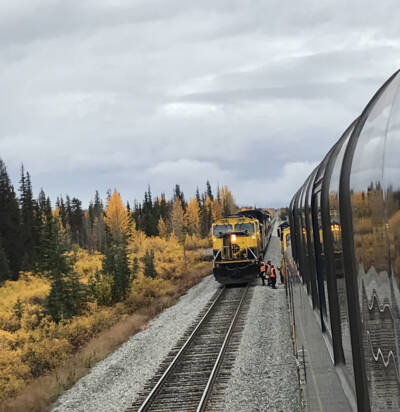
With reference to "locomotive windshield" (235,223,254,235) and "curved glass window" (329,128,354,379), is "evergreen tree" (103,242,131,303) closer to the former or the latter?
"locomotive windshield" (235,223,254,235)

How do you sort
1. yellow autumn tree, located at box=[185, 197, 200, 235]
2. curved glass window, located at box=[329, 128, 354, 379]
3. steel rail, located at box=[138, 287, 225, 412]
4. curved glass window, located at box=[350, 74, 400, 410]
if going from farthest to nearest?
Answer: yellow autumn tree, located at box=[185, 197, 200, 235]
steel rail, located at box=[138, 287, 225, 412]
curved glass window, located at box=[329, 128, 354, 379]
curved glass window, located at box=[350, 74, 400, 410]

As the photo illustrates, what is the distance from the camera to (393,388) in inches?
96.6

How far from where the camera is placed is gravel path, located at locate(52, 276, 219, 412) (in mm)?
11180

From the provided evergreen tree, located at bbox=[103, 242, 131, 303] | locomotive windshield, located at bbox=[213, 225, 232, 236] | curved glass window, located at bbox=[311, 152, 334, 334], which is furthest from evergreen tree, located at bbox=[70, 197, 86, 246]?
curved glass window, located at bbox=[311, 152, 334, 334]

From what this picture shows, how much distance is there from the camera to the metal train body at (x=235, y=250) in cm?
2547

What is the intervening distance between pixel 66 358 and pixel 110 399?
7138mm

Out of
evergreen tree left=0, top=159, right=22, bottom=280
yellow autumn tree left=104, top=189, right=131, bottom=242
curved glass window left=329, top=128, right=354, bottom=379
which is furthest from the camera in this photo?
yellow autumn tree left=104, top=189, right=131, bottom=242

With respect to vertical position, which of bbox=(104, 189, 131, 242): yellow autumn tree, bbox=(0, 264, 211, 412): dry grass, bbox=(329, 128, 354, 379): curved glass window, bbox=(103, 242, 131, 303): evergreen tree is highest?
bbox=(104, 189, 131, 242): yellow autumn tree

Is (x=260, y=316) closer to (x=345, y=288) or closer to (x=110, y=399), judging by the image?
(x=110, y=399)

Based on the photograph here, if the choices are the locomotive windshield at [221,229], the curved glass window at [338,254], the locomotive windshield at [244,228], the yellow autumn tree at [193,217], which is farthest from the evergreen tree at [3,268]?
the yellow autumn tree at [193,217]

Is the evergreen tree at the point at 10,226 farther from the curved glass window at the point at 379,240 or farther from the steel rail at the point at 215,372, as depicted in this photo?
the curved glass window at the point at 379,240

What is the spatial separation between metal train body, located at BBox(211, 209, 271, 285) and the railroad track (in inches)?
267

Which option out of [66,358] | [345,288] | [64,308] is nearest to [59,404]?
[66,358]

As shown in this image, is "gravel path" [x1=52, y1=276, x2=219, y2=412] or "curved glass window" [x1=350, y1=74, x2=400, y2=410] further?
"gravel path" [x1=52, y1=276, x2=219, y2=412]
